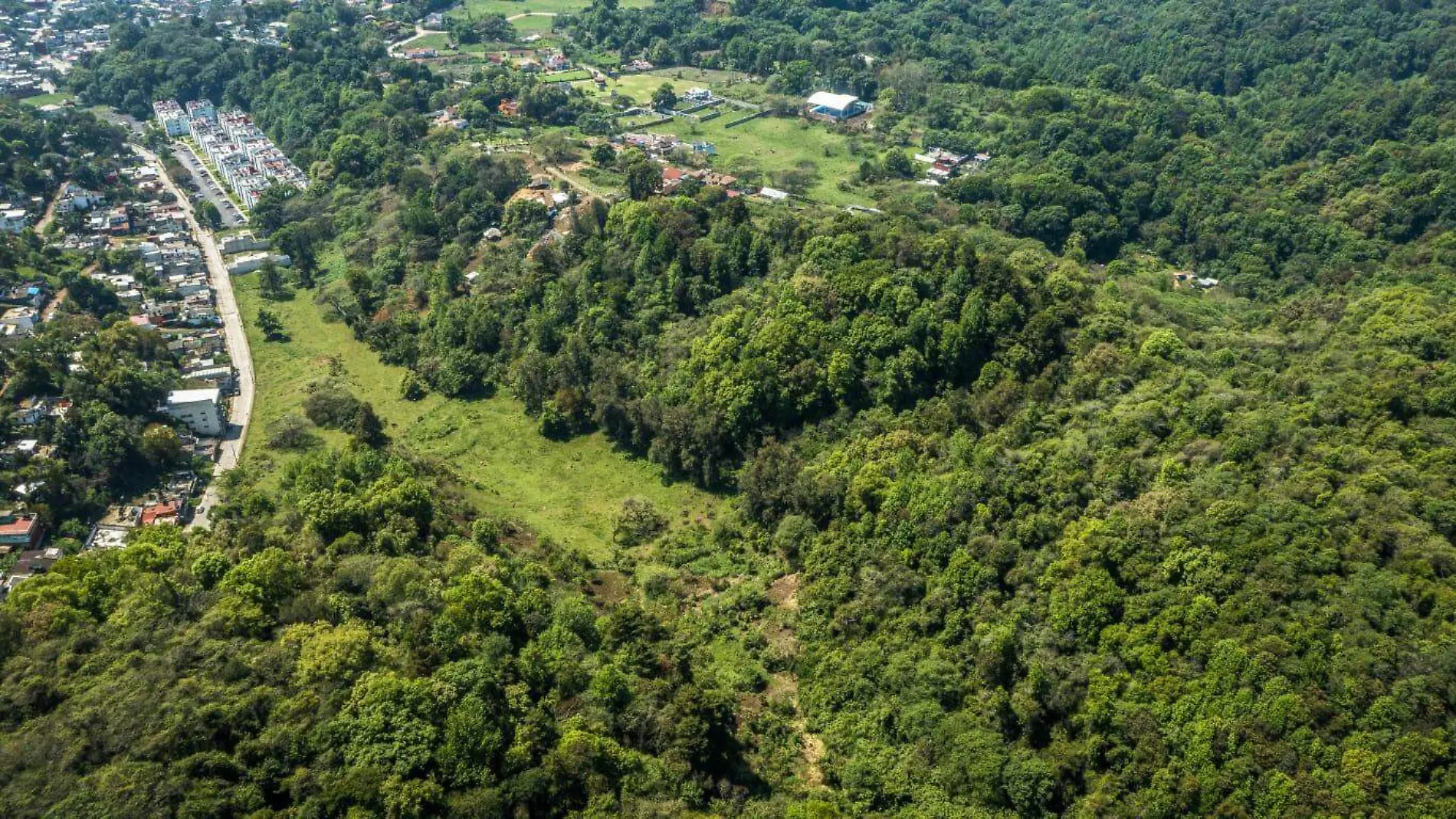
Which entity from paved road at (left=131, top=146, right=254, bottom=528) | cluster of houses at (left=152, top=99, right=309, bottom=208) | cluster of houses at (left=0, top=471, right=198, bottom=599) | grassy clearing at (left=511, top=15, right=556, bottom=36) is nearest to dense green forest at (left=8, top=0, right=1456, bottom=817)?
cluster of houses at (left=0, top=471, right=198, bottom=599)

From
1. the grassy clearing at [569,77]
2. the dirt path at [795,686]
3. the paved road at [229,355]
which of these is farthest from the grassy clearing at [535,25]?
the dirt path at [795,686]

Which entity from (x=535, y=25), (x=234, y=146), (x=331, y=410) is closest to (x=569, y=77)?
(x=535, y=25)

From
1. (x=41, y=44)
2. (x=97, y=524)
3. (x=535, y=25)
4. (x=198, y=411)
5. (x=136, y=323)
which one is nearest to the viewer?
(x=97, y=524)

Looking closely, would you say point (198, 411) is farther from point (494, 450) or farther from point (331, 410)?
point (494, 450)

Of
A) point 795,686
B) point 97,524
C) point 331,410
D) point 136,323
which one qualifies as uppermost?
point 795,686

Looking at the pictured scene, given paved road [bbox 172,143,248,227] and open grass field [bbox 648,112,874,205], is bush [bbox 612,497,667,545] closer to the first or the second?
open grass field [bbox 648,112,874,205]

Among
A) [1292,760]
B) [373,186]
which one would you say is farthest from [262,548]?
[373,186]

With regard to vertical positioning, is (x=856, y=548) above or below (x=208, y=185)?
above
